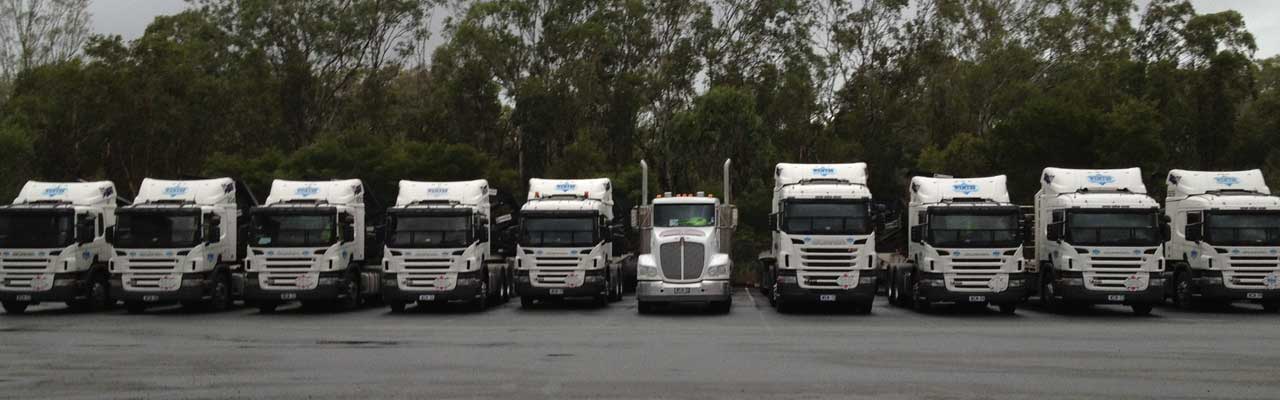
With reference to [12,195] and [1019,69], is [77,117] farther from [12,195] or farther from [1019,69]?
[1019,69]

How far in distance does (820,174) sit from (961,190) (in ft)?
10.9

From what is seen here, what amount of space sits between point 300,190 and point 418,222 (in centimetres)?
344

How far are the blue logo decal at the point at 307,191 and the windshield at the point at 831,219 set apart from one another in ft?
38.1

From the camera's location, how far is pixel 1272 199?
3048cm

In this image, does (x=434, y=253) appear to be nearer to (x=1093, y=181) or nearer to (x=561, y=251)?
(x=561, y=251)

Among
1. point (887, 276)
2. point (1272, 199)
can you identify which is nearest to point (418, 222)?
point (887, 276)

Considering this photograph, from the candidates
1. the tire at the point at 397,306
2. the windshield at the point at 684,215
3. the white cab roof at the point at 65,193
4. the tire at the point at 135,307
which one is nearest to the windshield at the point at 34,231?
the white cab roof at the point at 65,193

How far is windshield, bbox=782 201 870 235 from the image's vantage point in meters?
28.6

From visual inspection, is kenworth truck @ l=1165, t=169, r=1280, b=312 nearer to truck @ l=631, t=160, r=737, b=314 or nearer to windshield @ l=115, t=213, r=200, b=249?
truck @ l=631, t=160, r=737, b=314

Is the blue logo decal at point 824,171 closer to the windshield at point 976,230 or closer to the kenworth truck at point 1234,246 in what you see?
the windshield at point 976,230

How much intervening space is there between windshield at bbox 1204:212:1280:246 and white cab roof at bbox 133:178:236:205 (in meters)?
23.9

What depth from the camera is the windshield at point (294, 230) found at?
3002cm

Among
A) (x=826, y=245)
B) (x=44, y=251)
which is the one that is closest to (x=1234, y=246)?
(x=826, y=245)

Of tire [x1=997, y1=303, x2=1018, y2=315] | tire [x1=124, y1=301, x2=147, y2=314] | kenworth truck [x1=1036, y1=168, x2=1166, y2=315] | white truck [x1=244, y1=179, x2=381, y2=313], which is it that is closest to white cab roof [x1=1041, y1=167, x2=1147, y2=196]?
kenworth truck [x1=1036, y1=168, x2=1166, y2=315]
